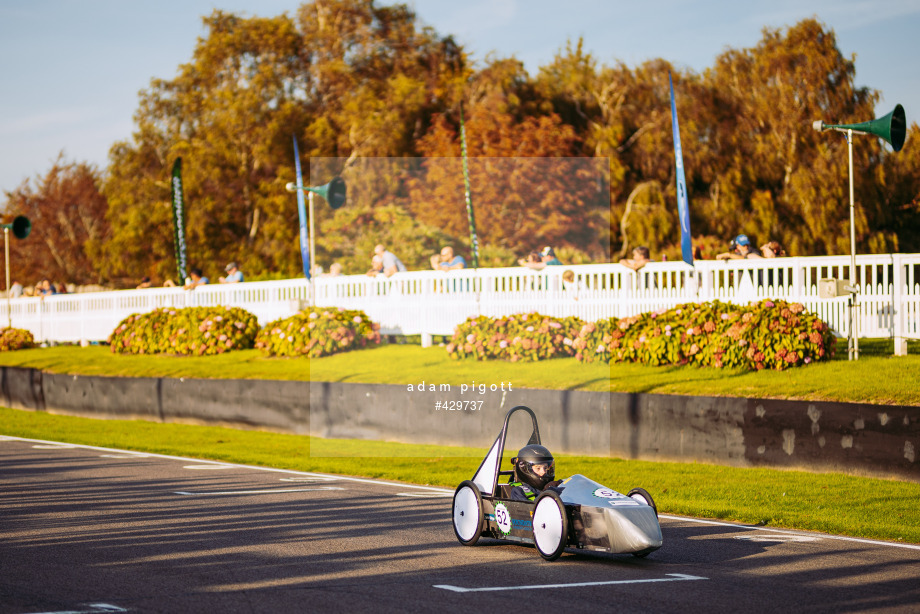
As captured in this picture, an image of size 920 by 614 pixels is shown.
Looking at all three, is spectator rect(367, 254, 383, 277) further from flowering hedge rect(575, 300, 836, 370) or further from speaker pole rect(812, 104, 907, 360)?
speaker pole rect(812, 104, 907, 360)

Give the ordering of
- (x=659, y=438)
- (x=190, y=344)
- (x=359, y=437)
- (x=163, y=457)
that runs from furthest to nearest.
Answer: (x=190, y=344)
(x=359, y=437)
(x=163, y=457)
(x=659, y=438)

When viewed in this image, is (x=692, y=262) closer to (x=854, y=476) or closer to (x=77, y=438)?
(x=854, y=476)

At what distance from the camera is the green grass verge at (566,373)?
46.8 feet

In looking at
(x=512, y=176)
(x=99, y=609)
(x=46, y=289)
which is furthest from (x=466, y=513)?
(x=46, y=289)

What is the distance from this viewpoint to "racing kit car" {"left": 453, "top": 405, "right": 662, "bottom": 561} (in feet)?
27.5

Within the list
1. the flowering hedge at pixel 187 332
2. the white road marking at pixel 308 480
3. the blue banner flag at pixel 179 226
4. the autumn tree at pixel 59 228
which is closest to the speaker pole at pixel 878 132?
the white road marking at pixel 308 480

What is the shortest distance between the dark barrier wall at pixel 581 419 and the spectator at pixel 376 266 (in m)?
4.25

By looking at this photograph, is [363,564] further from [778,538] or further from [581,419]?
[581,419]

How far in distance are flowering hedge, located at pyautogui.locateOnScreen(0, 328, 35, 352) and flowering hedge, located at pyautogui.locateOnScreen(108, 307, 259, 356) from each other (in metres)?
6.12

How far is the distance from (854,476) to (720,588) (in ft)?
19.1

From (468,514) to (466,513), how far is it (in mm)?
36

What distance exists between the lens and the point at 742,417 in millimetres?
13977

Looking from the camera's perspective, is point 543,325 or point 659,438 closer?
point 659,438

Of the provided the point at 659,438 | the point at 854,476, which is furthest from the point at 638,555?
the point at 659,438
